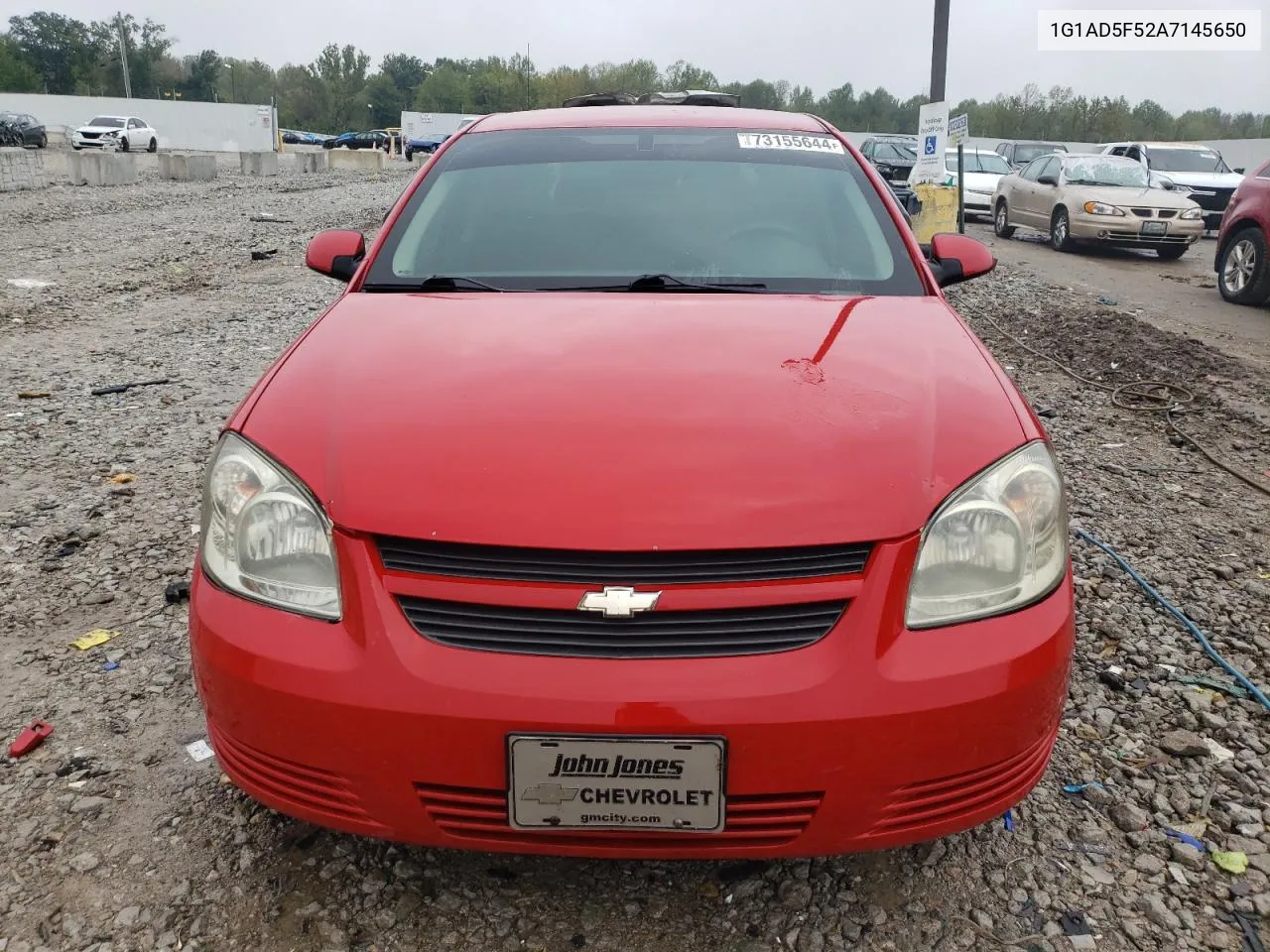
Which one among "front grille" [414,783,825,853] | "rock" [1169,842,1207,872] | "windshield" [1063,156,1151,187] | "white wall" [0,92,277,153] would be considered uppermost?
"white wall" [0,92,277,153]

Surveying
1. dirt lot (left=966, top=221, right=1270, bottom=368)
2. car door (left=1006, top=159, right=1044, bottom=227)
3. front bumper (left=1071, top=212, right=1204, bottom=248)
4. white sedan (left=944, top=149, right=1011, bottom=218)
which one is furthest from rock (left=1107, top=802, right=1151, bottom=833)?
white sedan (left=944, top=149, right=1011, bottom=218)

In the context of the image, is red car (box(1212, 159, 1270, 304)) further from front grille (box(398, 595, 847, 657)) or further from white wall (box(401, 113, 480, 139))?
white wall (box(401, 113, 480, 139))

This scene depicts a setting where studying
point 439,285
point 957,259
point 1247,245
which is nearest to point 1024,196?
point 1247,245

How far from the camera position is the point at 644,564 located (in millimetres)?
1633

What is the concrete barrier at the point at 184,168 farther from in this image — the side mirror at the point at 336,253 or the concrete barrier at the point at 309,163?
the side mirror at the point at 336,253

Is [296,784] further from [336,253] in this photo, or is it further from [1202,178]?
[1202,178]

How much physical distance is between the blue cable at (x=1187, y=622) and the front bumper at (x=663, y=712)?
4.81ft

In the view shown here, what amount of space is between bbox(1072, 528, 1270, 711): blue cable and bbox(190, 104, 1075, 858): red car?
142 centimetres

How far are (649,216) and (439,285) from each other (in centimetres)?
65

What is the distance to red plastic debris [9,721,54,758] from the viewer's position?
8.06ft

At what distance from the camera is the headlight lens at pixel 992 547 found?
1.69 metres

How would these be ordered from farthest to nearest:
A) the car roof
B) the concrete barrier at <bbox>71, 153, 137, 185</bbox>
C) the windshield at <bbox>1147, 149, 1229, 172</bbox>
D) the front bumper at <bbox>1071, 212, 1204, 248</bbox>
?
the concrete barrier at <bbox>71, 153, 137, 185</bbox> < the windshield at <bbox>1147, 149, 1229, 172</bbox> < the front bumper at <bbox>1071, 212, 1204, 248</bbox> < the car roof

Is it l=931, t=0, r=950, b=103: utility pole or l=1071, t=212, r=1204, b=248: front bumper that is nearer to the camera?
l=1071, t=212, r=1204, b=248: front bumper

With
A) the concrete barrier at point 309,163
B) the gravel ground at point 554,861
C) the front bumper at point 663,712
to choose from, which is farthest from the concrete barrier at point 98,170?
the front bumper at point 663,712
